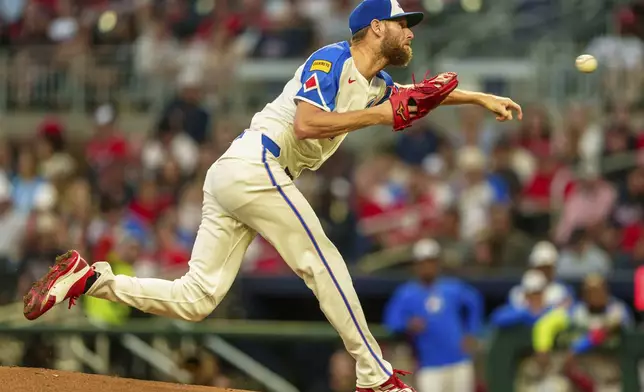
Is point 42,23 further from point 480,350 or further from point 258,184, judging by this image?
point 258,184

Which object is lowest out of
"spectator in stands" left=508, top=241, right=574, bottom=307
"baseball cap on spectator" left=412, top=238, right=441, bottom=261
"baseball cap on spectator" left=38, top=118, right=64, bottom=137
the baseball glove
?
"spectator in stands" left=508, top=241, right=574, bottom=307

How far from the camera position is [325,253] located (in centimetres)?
648

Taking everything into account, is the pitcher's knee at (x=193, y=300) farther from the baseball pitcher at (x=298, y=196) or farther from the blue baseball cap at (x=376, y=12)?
the blue baseball cap at (x=376, y=12)

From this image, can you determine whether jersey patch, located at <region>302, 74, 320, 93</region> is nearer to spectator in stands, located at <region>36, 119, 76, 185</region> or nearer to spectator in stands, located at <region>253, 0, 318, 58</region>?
spectator in stands, located at <region>36, 119, 76, 185</region>

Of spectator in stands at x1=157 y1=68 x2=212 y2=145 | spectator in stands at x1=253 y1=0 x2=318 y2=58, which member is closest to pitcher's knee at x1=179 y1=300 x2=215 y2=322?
spectator in stands at x1=157 y1=68 x2=212 y2=145

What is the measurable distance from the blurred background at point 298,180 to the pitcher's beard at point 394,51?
13.3ft

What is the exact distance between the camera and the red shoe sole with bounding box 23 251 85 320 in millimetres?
6574

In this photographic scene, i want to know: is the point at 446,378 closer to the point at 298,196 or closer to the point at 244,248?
the point at 244,248

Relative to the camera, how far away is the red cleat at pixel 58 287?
6.58 meters

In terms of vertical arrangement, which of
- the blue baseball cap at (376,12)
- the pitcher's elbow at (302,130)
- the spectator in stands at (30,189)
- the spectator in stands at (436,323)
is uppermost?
the blue baseball cap at (376,12)

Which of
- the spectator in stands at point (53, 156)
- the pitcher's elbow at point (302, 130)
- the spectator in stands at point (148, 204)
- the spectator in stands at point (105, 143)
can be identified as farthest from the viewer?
the spectator in stands at point (105, 143)

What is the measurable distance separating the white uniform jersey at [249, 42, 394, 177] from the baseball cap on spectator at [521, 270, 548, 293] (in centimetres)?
402

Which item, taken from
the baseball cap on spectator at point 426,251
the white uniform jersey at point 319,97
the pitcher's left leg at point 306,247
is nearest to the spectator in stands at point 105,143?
the baseball cap on spectator at point 426,251

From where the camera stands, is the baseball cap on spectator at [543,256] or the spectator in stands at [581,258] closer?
the baseball cap on spectator at [543,256]
